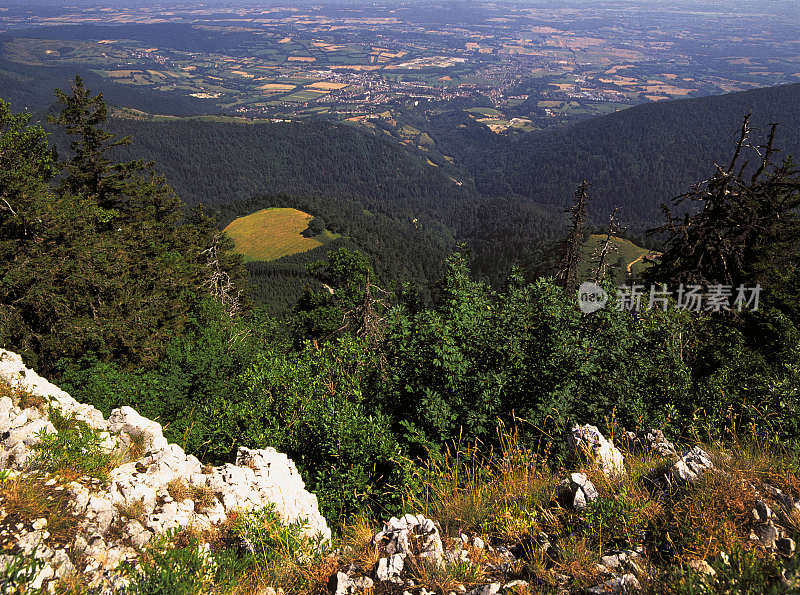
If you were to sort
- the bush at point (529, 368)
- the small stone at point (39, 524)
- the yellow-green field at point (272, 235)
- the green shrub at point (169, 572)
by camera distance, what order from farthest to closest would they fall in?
the yellow-green field at point (272, 235)
the bush at point (529, 368)
the small stone at point (39, 524)
the green shrub at point (169, 572)

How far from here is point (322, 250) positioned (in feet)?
472

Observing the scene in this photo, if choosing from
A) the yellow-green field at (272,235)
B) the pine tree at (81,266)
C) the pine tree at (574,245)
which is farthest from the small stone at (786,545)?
the yellow-green field at (272,235)

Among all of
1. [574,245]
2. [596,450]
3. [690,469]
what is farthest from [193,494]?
[574,245]

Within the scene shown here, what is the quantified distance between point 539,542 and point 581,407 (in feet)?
15.7

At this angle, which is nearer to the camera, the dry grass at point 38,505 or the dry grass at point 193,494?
the dry grass at point 38,505

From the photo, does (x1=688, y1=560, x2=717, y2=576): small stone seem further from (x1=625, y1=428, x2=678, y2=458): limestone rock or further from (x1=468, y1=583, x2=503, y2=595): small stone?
(x1=625, y1=428, x2=678, y2=458): limestone rock

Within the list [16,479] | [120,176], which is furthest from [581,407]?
[120,176]

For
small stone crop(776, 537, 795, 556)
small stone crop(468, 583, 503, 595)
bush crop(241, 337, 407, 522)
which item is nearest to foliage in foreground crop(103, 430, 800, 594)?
small stone crop(776, 537, 795, 556)

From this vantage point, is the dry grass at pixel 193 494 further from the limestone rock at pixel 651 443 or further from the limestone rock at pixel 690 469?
the limestone rock at pixel 651 443

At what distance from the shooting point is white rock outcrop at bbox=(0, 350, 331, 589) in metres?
5.25

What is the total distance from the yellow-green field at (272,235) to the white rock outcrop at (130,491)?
443 feet

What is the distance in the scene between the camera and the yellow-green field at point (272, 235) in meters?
144

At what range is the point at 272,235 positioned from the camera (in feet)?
509

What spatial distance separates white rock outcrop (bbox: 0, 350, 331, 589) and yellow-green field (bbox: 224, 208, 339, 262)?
134986 millimetres
